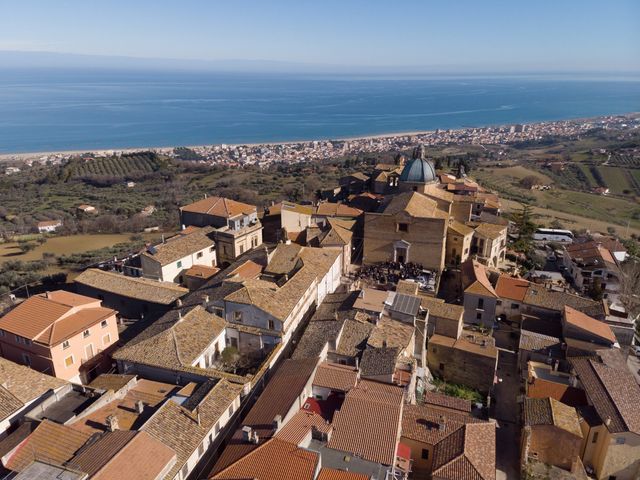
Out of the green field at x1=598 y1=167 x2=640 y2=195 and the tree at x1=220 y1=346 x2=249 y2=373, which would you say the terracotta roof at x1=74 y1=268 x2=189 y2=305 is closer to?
the tree at x1=220 y1=346 x2=249 y2=373

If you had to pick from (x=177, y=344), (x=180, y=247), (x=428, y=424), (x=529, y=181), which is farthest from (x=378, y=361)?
(x=529, y=181)

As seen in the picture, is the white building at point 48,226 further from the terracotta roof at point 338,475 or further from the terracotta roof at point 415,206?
the terracotta roof at point 338,475

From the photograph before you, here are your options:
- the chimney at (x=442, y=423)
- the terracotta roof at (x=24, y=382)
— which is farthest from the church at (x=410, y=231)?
the terracotta roof at (x=24, y=382)

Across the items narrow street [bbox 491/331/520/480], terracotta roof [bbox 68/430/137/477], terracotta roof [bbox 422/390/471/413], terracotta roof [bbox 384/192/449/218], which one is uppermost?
terracotta roof [bbox 384/192/449/218]

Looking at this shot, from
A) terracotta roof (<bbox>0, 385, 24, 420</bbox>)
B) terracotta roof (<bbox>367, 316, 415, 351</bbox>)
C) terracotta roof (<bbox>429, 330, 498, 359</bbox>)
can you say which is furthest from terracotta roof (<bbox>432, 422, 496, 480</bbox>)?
terracotta roof (<bbox>0, 385, 24, 420</bbox>)

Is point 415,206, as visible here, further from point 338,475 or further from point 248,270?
point 338,475

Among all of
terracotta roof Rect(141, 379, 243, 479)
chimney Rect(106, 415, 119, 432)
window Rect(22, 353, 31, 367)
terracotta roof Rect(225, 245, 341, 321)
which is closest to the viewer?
chimney Rect(106, 415, 119, 432)

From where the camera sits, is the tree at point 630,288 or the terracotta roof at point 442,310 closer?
the terracotta roof at point 442,310
